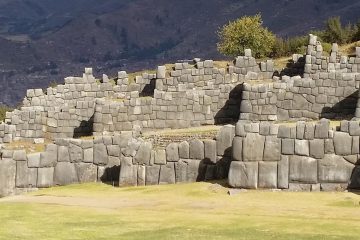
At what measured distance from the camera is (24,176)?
27.2 m

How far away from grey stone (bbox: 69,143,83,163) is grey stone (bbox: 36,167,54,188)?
0.93 metres

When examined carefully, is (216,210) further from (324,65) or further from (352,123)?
(324,65)

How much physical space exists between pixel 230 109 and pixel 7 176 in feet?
54.1

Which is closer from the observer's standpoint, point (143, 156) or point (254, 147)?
point (254, 147)

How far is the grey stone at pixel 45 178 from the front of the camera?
27281 millimetres

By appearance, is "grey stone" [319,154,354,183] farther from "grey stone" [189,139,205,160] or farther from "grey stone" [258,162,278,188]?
"grey stone" [189,139,205,160]

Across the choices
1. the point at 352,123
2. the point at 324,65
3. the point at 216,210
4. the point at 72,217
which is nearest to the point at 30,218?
the point at 72,217

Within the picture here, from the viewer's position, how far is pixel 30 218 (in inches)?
776

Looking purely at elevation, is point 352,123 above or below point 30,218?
above

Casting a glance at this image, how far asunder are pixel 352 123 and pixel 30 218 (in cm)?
1033

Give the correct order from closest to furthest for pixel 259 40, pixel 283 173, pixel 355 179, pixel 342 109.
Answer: pixel 355 179, pixel 283 173, pixel 342 109, pixel 259 40

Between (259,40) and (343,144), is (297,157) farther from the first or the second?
(259,40)

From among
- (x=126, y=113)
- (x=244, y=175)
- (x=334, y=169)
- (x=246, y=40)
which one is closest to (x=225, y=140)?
(x=244, y=175)

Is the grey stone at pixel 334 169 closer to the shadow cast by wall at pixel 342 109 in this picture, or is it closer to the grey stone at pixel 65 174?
the grey stone at pixel 65 174
